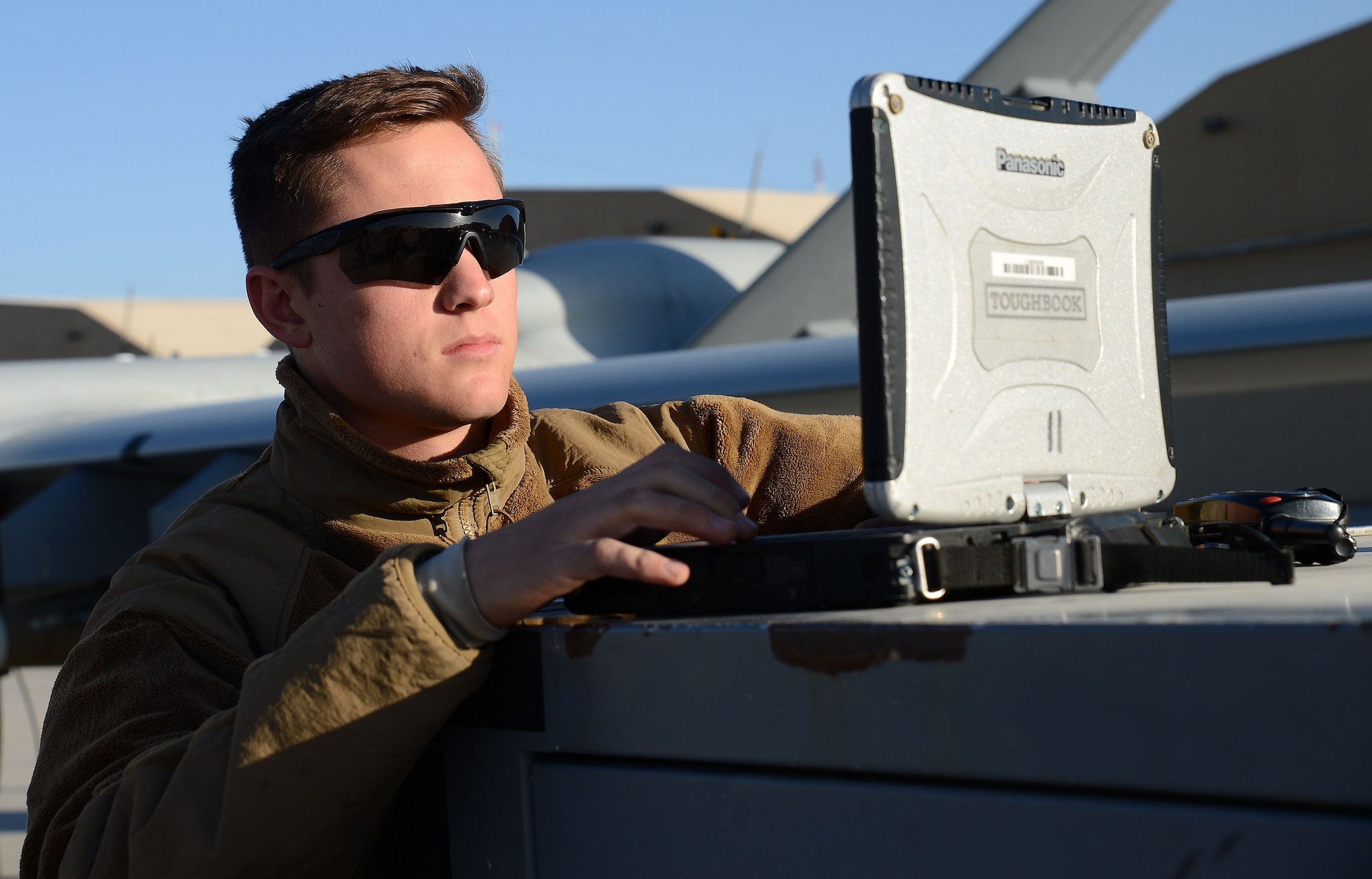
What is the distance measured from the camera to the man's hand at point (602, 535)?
2.70 ft

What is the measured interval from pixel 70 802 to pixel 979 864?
67 cm

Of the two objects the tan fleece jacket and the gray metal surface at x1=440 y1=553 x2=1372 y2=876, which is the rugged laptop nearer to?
the gray metal surface at x1=440 y1=553 x2=1372 y2=876

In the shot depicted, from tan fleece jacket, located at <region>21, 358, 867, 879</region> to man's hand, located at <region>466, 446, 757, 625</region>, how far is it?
5cm

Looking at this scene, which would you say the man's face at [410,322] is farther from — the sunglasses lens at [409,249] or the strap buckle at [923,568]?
the strap buckle at [923,568]

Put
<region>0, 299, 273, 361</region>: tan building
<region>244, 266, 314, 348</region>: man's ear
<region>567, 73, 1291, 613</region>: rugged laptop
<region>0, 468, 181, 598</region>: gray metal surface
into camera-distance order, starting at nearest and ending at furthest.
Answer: <region>567, 73, 1291, 613</region>: rugged laptop < <region>244, 266, 314, 348</region>: man's ear < <region>0, 468, 181, 598</region>: gray metal surface < <region>0, 299, 273, 361</region>: tan building

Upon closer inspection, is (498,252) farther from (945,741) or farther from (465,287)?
(945,741)

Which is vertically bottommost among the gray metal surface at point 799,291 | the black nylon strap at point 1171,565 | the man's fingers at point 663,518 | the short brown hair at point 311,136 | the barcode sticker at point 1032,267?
the black nylon strap at point 1171,565

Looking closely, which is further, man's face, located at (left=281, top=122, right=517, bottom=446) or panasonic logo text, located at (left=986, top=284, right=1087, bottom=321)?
man's face, located at (left=281, top=122, right=517, bottom=446)

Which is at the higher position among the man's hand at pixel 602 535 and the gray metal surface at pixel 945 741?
the man's hand at pixel 602 535

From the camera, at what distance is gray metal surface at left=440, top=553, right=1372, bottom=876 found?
1.95 ft

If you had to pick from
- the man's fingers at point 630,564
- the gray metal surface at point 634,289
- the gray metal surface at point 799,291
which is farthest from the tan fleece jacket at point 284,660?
the gray metal surface at point 634,289

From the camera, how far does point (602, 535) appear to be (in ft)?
2.76

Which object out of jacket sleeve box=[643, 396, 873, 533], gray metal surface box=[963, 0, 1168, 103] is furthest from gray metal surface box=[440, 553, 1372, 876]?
gray metal surface box=[963, 0, 1168, 103]

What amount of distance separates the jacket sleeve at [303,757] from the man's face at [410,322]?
0.35 metres
